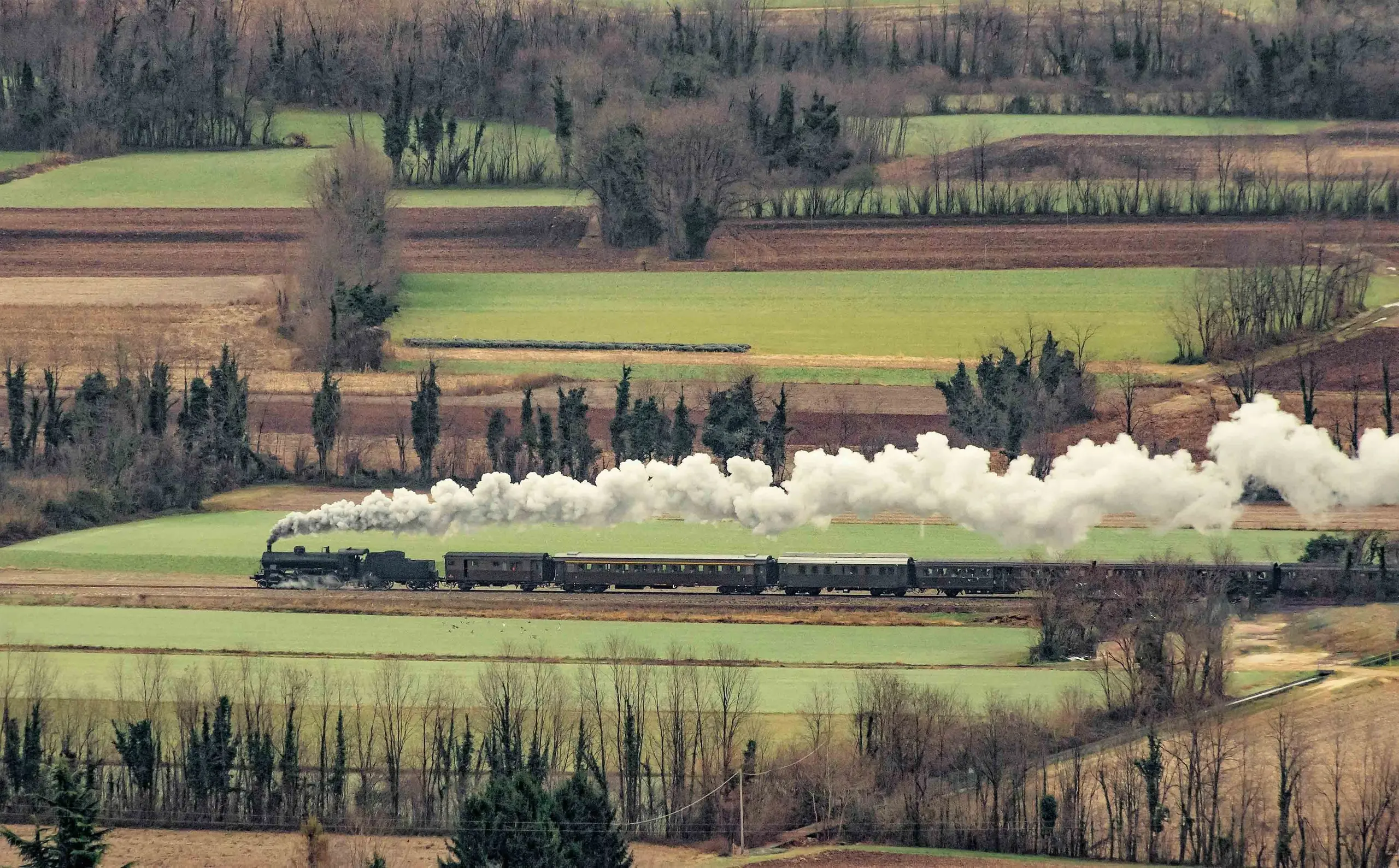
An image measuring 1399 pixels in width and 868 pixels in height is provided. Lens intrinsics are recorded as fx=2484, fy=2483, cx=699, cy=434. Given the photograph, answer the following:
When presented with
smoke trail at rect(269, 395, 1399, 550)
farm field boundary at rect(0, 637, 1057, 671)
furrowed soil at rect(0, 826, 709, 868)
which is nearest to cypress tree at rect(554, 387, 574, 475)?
smoke trail at rect(269, 395, 1399, 550)

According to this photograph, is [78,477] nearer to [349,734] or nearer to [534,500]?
[534,500]

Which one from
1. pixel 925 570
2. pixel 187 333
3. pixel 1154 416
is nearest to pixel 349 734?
pixel 925 570

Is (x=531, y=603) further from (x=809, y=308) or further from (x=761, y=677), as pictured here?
(x=809, y=308)

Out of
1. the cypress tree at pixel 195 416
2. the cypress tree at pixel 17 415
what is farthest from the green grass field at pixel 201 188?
the cypress tree at pixel 195 416

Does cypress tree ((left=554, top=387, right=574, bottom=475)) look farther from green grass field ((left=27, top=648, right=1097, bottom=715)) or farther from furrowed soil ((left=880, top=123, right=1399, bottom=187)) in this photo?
furrowed soil ((left=880, top=123, right=1399, bottom=187))

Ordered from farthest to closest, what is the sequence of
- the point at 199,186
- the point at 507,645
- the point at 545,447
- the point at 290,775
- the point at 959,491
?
the point at 199,186, the point at 545,447, the point at 959,491, the point at 507,645, the point at 290,775

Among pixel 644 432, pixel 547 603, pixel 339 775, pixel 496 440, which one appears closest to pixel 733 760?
pixel 339 775

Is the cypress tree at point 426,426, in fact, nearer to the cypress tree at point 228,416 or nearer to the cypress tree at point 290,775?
the cypress tree at point 228,416
